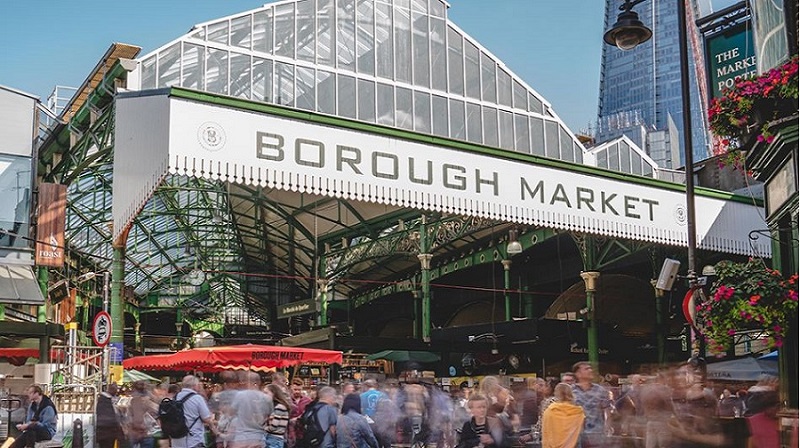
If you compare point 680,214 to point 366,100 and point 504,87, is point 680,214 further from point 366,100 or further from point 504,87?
point 504,87

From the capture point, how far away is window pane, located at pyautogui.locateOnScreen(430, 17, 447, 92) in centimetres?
2555

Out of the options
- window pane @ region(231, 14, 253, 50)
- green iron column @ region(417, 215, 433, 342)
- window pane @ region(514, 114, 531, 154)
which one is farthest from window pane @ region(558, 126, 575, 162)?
window pane @ region(231, 14, 253, 50)

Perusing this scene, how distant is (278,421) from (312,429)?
1.28 meters

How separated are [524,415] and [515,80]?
1250 centimetres

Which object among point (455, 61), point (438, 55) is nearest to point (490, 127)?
point (455, 61)

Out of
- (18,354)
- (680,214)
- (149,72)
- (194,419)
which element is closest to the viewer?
(194,419)

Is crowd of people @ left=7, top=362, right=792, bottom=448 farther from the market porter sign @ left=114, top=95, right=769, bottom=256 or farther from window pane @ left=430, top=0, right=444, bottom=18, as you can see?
window pane @ left=430, top=0, right=444, bottom=18

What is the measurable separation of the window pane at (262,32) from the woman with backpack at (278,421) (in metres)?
13.2

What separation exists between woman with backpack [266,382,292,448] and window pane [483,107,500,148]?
14.2m

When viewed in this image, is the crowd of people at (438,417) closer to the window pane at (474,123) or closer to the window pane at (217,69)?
the window pane at (217,69)

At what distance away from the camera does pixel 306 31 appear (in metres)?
24.8

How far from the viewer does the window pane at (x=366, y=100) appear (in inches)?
957

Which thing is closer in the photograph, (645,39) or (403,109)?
(645,39)

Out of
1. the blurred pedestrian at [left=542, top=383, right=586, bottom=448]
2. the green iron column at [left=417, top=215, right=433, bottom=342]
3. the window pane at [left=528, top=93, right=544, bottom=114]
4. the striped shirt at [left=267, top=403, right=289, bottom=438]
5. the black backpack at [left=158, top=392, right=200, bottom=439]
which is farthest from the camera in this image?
the green iron column at [left=417, top=215, right=433, bottom=342]
